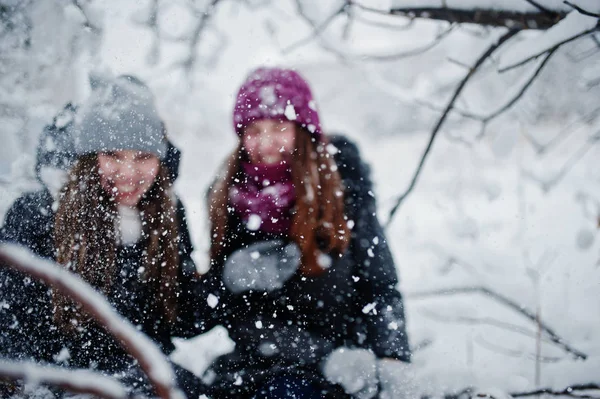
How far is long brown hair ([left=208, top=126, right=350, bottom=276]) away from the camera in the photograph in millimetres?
1167

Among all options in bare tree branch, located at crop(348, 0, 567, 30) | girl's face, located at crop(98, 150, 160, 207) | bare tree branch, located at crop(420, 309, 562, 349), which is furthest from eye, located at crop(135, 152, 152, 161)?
bare tree branch, located at crop(420, 309, 562, 349)

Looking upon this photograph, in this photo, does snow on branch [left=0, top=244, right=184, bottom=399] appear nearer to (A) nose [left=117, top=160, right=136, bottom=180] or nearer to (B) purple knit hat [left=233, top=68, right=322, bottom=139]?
(A) nose [left=117, top=160, right=136, bottom=180]

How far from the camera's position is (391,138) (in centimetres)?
265

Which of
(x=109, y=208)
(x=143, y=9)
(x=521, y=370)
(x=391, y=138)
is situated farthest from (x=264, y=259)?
(x=391, y=138)

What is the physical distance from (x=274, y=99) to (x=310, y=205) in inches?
13.8

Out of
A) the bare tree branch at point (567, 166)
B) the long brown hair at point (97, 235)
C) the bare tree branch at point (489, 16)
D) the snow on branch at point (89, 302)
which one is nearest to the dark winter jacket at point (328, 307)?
the long brown hair at point (97, 235)

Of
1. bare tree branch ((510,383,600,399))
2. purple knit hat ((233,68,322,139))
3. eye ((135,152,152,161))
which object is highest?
purple knit hat ((233,68,322,139))

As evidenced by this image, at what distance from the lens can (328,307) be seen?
1204mm

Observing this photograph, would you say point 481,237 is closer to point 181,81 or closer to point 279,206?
point 279,206

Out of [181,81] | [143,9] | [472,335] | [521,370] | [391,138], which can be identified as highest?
[391,138]

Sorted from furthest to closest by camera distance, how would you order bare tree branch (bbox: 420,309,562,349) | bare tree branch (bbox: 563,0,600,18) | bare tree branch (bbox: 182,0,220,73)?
bare tree branch (bbox: 420,309,562,349)
bare tree branch (bbox: 182,0,220,73)
bare tree branch (bbox: 563,0,600,18)

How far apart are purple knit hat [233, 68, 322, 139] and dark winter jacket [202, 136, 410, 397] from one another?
0.52ft

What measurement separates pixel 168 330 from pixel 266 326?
11.7 inches

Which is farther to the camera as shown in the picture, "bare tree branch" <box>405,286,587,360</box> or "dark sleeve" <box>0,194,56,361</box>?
"bare tree branch" <box>405,286,587,360</box>
